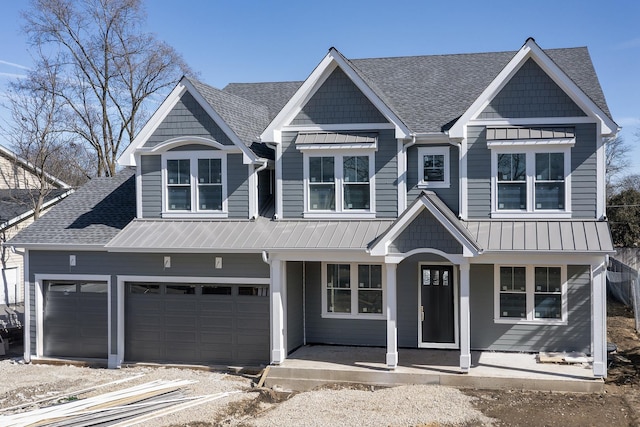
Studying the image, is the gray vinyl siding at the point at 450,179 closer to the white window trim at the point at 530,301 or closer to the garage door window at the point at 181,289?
the white window trim at the point at 530,301

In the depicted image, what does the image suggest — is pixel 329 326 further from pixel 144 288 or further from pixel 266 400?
pixel 144 288

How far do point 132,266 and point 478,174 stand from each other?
341 inches

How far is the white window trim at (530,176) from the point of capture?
1516 centimetres

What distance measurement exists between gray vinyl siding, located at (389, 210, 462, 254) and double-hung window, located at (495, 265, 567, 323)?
2444 millimetres

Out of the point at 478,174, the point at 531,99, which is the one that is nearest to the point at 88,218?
the point at 478,174

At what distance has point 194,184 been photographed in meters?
16.7

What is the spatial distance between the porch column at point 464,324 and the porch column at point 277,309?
4.04 meters

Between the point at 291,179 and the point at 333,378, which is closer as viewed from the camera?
the point at 333,378

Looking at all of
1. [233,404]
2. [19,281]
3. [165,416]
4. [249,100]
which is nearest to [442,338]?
[233,404]

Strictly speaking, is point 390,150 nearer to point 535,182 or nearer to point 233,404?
point 535,182

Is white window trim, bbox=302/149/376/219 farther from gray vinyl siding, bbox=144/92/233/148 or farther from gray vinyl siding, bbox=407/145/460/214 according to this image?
gray vinyl siding, bbox=144/92/233/148

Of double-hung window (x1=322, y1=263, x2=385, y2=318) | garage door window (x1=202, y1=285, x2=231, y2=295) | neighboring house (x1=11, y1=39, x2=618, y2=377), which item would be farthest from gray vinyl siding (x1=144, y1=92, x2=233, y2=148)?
double-hung window (x1=322, y1=263, x2=385, y2=318)

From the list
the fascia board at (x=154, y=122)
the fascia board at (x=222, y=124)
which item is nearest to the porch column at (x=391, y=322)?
the fascia board at (x=222, y=124)

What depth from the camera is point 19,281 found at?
29.1m
